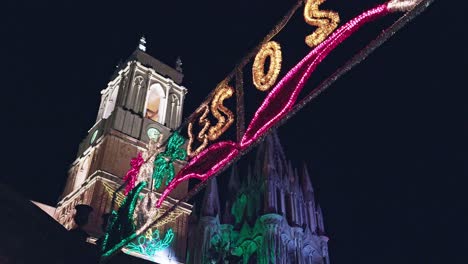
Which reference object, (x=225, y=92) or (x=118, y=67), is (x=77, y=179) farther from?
(x=225, y=92)

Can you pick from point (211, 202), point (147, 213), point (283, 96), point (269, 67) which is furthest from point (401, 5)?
point (211, 202)

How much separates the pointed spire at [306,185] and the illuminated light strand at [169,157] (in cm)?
3906

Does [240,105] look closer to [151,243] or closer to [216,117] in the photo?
[216,117]

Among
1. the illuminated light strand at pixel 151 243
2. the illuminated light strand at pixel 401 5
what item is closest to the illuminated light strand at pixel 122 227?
the illuminated light strand at pixel 401 5

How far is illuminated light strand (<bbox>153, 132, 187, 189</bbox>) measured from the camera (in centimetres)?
940

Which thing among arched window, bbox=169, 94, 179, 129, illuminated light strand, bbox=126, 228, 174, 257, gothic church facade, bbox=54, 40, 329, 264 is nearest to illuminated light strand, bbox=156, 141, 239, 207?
gothic church facade, bbox=54, 40, 329, 264

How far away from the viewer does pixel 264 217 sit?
39906 mm

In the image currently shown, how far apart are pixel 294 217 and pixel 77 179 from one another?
23.2 metres

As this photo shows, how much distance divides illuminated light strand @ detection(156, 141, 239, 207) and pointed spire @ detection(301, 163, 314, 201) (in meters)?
40.0

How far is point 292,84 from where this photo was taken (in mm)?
6480

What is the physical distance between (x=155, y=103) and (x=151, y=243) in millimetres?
11263

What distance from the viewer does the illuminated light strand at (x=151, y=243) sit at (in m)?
23.4

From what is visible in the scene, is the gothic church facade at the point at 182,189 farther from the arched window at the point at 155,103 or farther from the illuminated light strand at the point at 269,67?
the illuminated light strand at the point at 269,67

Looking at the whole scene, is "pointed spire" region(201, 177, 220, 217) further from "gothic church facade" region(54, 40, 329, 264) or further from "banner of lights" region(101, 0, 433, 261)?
"banner of lights" region(101, 0, 433, 261)
